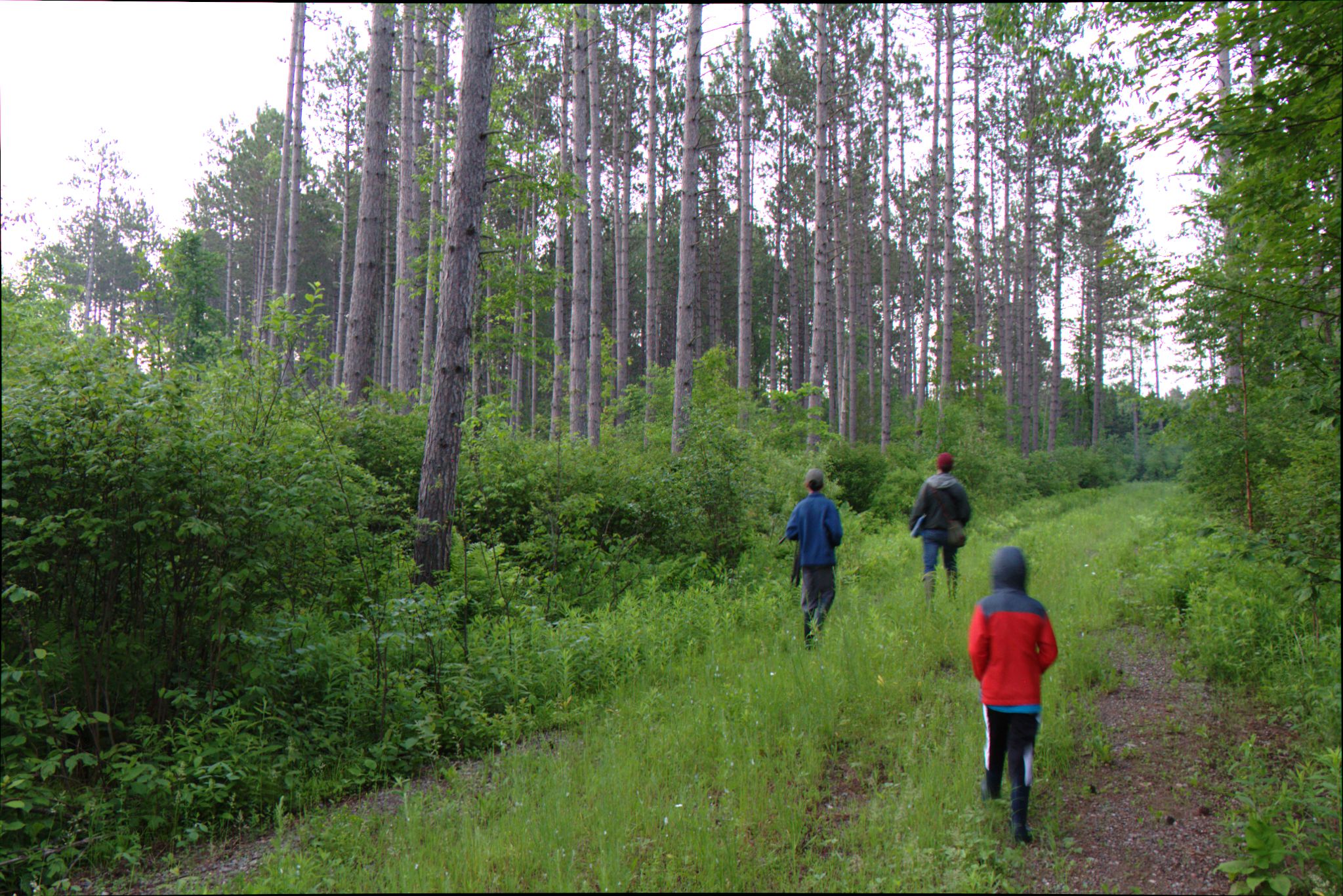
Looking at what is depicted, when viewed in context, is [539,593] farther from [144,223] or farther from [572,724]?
[144,223]

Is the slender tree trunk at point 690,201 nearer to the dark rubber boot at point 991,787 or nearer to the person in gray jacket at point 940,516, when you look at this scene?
the person in gray jacket at point 940,516

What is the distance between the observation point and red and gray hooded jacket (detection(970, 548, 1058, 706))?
12.8ft

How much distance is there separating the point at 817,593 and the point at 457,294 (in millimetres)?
5125

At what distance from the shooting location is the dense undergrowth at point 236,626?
4.28 meters

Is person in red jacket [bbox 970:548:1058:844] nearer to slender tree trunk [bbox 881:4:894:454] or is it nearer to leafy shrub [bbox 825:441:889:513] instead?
leafy shrub [bbox 825:441:889:513]

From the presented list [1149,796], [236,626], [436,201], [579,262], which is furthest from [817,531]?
[436,201]

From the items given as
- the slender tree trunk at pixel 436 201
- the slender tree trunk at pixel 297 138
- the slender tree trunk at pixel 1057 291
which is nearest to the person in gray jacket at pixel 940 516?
the slender tree trunk at pixel 436 201

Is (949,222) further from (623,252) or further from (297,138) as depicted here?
(297,138)

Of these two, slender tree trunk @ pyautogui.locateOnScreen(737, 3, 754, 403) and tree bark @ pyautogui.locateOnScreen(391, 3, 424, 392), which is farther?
slender tree trunk @ pyautogui.locateOnScreen(737, 3, 754, 403)

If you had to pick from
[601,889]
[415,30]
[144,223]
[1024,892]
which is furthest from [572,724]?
[144,223]

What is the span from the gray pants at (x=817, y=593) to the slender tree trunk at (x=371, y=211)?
7.33 m

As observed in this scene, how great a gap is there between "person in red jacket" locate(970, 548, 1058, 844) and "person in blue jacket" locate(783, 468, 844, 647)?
10.1 ft

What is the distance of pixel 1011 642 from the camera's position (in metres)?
3.92

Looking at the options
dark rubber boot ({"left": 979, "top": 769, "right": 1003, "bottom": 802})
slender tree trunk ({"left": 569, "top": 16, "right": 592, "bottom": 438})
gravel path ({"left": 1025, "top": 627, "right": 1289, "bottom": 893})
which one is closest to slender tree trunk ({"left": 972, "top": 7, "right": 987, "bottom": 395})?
slender tree trunk ({"left": 569, "top": 16, "right": 592, "bottom": 438})
